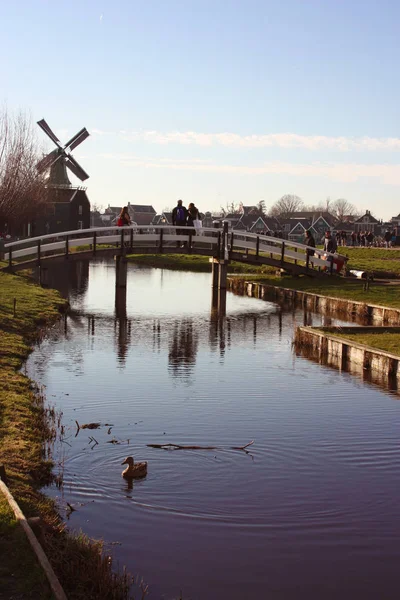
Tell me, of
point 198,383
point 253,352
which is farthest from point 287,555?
point 253,352

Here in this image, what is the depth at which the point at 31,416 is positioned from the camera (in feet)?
37.2

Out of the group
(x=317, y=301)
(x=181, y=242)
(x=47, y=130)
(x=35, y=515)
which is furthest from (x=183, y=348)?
(x=47, y=130)

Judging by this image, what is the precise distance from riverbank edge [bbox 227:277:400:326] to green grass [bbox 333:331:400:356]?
4.97 metres

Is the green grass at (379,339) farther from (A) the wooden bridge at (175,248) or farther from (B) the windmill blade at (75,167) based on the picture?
(B) the windmill blade at (75,167)

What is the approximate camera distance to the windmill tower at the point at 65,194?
84062 mm

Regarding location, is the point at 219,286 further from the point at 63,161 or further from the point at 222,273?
the point at 63,161

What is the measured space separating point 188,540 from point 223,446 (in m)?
3.16

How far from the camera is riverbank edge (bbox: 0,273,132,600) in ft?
21.1

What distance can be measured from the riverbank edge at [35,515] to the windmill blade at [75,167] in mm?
72638

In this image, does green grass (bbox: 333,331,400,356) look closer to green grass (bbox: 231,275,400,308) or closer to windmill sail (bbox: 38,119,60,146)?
green grass (bbox: 231,275,400,308)

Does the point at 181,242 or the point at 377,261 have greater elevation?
the point at 181,242

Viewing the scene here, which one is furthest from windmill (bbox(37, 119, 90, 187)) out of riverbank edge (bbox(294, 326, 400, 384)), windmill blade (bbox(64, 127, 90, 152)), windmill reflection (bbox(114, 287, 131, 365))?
riverbank edge (bbox(294, 326, 400, 384))

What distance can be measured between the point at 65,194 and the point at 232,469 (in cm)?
8009

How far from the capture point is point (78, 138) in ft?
279
